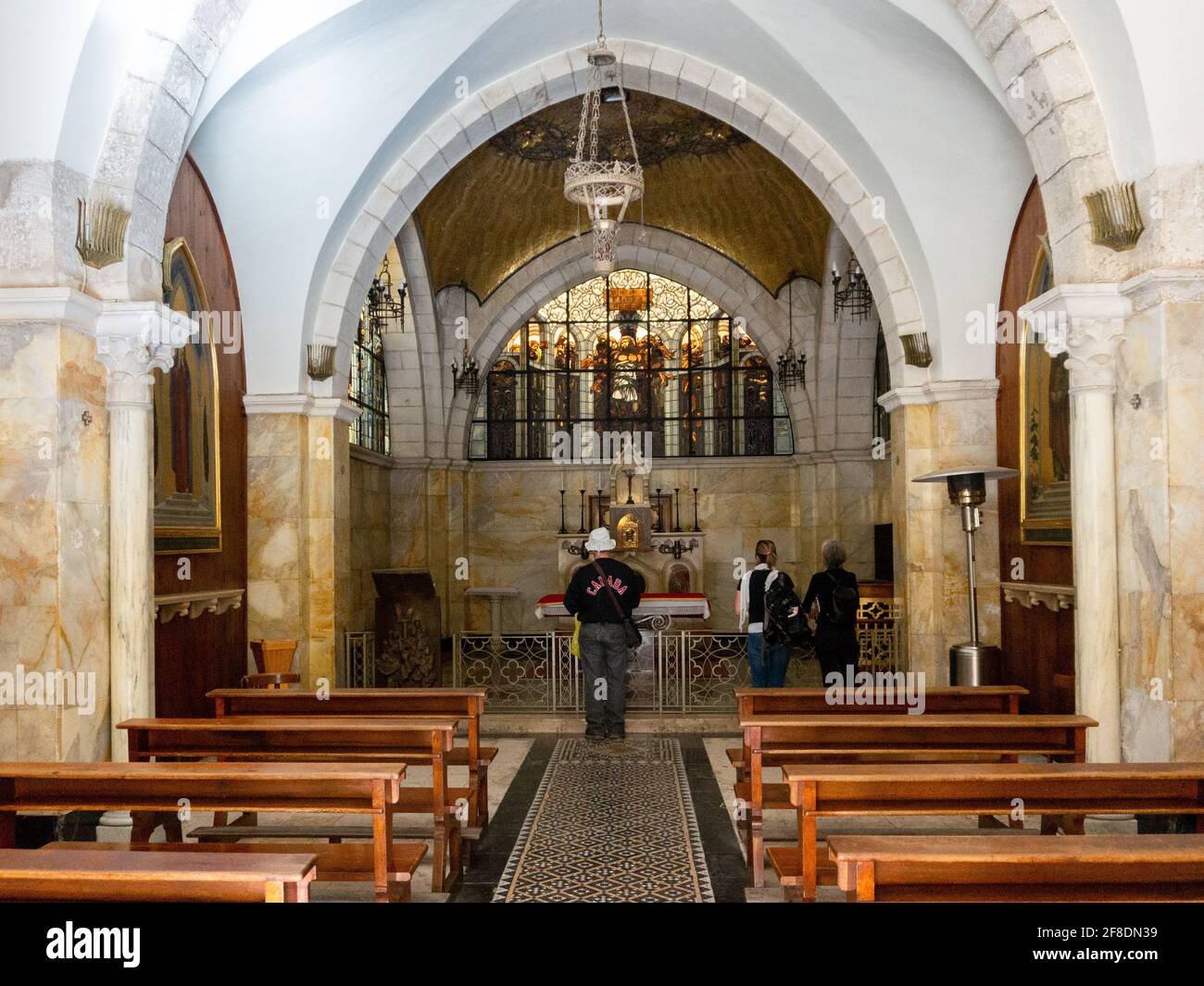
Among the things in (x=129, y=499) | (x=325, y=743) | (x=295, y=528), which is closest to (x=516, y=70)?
(x=295, y=528)

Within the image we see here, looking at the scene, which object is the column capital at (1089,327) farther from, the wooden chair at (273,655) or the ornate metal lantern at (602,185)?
the wooden chair at (273,655)

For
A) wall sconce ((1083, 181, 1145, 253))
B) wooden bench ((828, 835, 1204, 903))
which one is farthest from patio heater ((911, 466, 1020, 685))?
wooden bench ((828, 835, 1204, 903))

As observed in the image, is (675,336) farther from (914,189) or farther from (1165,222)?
(1165,222)

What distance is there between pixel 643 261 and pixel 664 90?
274 inches

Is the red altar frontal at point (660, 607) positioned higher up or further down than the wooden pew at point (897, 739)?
higher up

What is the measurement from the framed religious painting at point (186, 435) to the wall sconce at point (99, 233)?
144 centimetres

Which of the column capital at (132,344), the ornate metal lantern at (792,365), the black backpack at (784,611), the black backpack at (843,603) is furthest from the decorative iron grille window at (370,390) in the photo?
the column capital at (132,344)

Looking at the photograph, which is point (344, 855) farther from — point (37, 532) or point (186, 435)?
point (186, 435)

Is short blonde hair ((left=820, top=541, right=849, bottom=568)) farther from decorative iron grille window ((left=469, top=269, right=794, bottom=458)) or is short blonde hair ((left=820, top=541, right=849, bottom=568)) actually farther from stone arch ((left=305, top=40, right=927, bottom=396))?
decorative iron grille window ((left=469, top=269, right=794, bottom=458))

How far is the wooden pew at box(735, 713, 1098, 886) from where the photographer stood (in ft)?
15.6

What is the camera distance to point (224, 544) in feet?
26.2

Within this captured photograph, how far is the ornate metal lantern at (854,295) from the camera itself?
12031mm

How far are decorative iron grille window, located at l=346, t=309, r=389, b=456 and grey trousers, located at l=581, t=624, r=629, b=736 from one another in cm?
640

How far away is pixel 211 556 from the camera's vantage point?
7.73 meters
